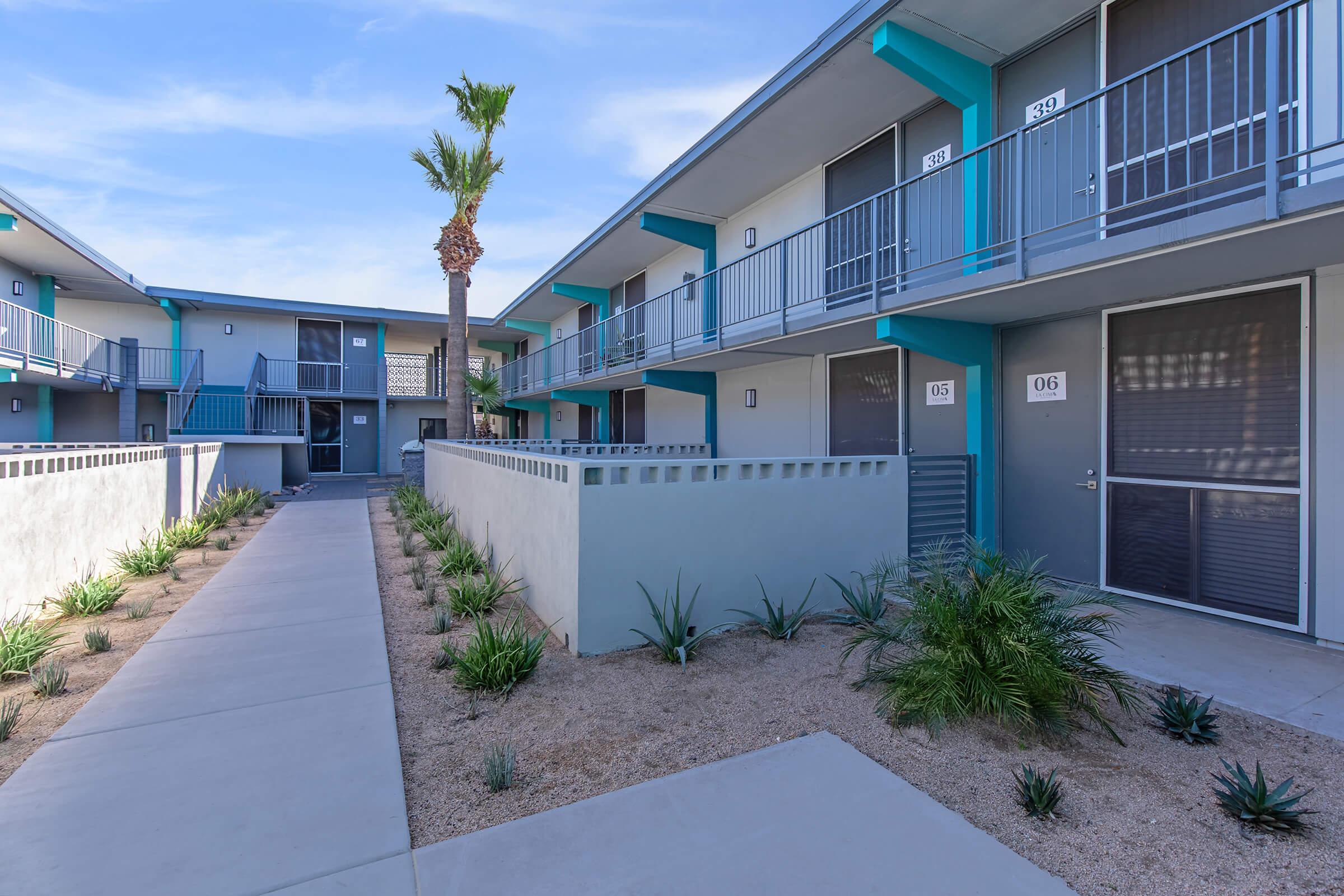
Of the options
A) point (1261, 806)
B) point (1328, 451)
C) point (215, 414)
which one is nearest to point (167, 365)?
point (215, 414)

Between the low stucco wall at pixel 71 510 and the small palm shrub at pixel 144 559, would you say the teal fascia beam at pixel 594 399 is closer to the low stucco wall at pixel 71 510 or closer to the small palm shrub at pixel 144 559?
the low stucco wall at pixel 71 510

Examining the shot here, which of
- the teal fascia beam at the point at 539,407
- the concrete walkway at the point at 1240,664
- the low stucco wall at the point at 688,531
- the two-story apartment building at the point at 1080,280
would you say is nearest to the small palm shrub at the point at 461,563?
the low stucco wall at the point at 688,531

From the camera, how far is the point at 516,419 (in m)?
24.6

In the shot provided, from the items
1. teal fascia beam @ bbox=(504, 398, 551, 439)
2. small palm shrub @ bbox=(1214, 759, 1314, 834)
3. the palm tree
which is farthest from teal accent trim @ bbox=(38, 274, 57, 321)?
small palm shrub @ bbox=(1214, 759, 1314, 834)

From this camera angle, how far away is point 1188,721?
10.2 ft


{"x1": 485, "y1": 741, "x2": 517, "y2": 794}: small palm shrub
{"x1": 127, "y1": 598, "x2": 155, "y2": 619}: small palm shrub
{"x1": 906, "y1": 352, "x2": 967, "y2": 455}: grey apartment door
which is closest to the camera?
{"x1": 485, "y1": 741, "x2": 517, "y2": 794}: small palm shrub

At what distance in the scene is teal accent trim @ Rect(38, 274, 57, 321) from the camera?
15.8 metres

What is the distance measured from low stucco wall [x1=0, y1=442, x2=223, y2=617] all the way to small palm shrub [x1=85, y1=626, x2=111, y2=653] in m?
0.86

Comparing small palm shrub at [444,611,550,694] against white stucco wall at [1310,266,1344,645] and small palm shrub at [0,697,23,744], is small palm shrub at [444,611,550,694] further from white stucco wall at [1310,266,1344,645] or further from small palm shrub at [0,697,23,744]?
white stucco wall at [1310,266,1344,645]

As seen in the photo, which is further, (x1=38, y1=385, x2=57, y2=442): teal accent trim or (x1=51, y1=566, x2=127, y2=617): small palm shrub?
(x1=38, y1=385, x2=57, y2=442): teal accent trim

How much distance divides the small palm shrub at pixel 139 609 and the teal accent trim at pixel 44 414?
51.1ft

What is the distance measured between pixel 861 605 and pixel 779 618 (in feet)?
2.60

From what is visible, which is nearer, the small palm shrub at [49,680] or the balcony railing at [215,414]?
the small palm shrub at [49,680]

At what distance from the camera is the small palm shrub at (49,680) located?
145 inches
